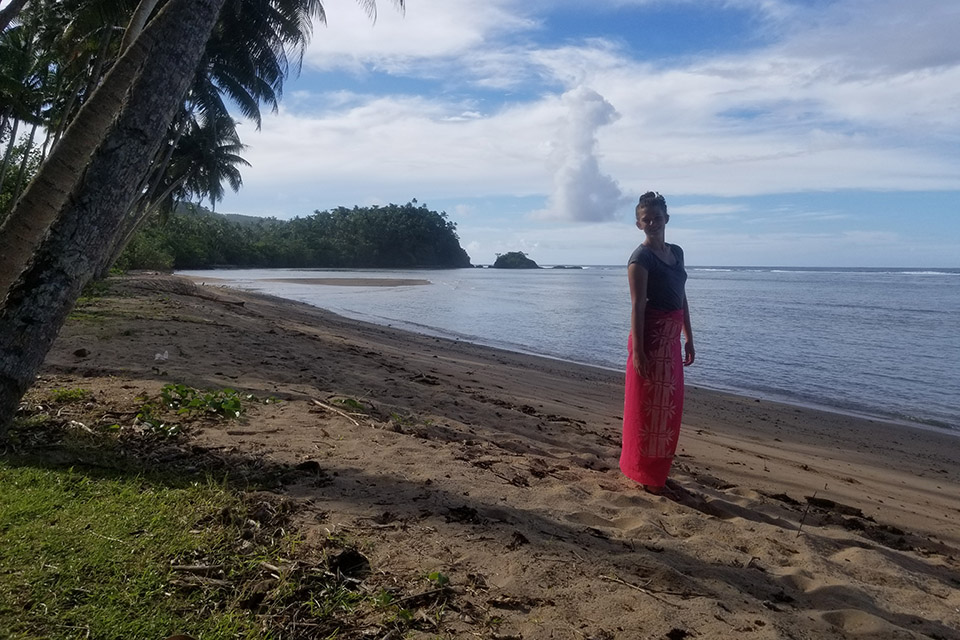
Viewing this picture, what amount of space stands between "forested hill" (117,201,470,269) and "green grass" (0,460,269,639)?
55.4 metres

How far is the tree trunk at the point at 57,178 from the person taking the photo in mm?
3551

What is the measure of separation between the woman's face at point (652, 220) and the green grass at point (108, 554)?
2.70m

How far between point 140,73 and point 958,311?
1217 inches

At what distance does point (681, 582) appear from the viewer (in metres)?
2.72

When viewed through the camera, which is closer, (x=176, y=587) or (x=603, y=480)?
(x=176, y=587)

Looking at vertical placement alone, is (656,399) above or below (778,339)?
above

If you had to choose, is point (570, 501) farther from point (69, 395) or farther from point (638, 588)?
point (69, 395)

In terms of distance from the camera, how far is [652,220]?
3.95 m

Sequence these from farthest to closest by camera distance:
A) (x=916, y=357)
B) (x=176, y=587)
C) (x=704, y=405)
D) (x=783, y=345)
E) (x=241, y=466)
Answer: (x=783, y=345) → (x=916, y=357) → (x=704, y=405) → (x=241, y=466) → (x=176, y=587)

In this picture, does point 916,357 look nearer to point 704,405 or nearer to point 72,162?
point 704,405

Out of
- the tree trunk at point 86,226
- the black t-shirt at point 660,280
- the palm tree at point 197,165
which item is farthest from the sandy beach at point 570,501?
the palm tree at point 197,165

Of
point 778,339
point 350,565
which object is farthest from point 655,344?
point 778,339

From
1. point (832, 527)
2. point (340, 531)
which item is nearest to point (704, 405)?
point (832, 527)

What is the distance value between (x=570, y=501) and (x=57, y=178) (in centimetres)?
329
